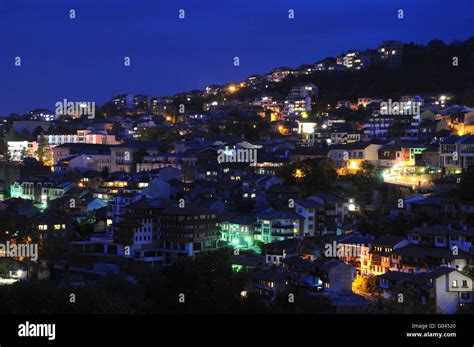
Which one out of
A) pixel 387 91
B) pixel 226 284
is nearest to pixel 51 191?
pixel 226 284

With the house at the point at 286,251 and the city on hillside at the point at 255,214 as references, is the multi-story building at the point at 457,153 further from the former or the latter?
the house at the point at 286,251

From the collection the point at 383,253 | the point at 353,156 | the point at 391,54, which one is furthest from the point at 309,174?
the point at 391,54

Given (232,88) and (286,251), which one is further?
(232,88)

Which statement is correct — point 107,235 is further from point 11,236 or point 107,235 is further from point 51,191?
point 51,191

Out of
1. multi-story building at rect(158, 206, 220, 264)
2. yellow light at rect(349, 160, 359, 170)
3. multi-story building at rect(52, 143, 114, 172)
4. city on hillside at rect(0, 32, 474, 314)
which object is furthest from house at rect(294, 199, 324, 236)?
multi-story building at rect(52, 143, 114, 172)

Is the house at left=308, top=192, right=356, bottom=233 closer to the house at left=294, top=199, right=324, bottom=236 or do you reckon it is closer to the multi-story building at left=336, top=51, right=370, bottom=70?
the house at left=294, top=199, right=324, bottom=236

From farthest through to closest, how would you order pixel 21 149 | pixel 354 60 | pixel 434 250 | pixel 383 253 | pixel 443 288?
pixel 354 60
pixel 21 149
pixel 383 253
pixel 434 250
pixel 443 288

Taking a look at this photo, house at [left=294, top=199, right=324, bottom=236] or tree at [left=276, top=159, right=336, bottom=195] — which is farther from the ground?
tree at [left=276, top=159, right=336, bottom=195]

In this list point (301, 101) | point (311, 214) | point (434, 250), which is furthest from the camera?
point (301, 101)

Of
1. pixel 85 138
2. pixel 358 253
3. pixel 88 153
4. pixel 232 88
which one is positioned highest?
pixel 232 88

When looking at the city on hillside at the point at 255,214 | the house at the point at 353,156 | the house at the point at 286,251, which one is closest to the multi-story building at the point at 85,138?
the city on hillside at the point at 255,214

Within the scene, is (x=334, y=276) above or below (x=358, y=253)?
below

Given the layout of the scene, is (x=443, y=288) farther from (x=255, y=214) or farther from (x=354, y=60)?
(x=354, y=60)
